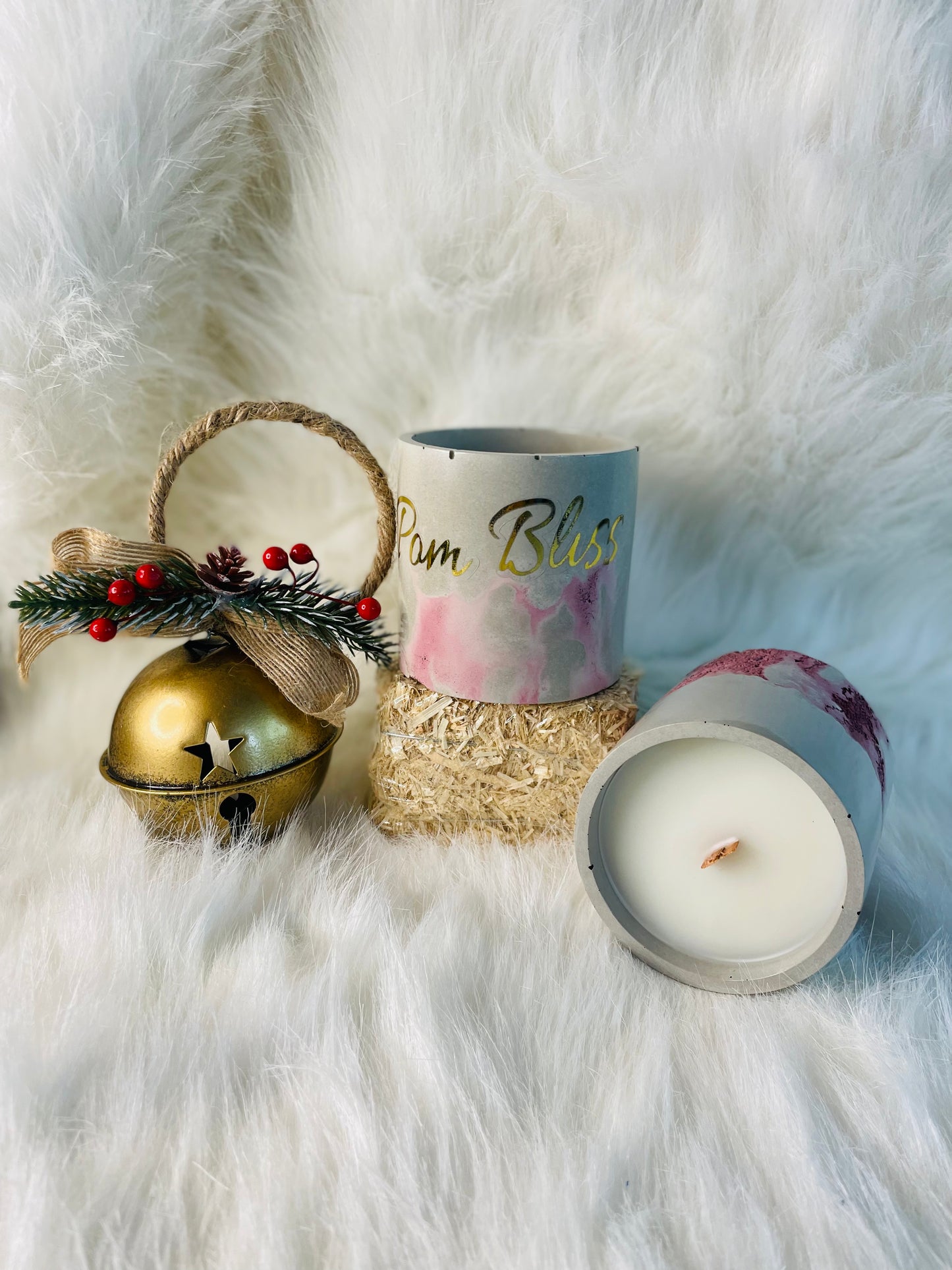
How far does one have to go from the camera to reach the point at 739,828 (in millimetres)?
582

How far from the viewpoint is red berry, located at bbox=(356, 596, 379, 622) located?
2.25 ft

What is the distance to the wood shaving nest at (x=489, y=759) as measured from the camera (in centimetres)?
70

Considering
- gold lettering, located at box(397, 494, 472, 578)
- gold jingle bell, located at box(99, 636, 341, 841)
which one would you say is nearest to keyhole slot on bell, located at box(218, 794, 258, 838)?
gold jingle bell, located at box(99, 636, 341, 841)

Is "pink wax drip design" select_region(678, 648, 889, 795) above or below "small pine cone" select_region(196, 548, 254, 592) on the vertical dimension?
below

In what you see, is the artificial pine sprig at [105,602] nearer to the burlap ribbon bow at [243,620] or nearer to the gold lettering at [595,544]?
the burlap ribbon bow at [243,620]

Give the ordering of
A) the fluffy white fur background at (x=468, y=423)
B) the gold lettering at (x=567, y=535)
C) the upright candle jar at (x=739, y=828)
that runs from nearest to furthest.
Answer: the fluffy white fur background at (x=468, y=423) → the upright candle jar at (x=739, y=828) → the gold lettering at (x=567, y=535)

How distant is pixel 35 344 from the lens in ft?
2.35

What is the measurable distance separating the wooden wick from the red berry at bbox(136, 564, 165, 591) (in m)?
0.45

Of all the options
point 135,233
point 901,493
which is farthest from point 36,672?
point 901,493

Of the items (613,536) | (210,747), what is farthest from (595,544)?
(210,747)

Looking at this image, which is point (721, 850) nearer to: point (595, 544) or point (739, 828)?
point (739, 828)

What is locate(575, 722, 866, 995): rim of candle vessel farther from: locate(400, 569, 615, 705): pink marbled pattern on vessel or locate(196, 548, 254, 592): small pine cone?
locate(196, 548, 254, 592): small pine cone

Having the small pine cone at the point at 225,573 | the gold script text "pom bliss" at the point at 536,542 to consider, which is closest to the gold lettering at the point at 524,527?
the gold script text "pom bliss" at the point at 536,542

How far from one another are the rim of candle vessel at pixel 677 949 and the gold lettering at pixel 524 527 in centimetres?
16
